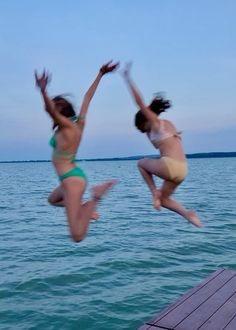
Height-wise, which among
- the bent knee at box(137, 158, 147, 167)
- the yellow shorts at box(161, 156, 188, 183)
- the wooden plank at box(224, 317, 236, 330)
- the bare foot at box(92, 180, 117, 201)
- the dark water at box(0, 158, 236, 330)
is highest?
the yellow shorts at box(161, 156, 188, 183)

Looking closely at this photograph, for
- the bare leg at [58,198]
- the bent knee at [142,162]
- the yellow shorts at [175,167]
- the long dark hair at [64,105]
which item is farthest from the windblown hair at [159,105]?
the bare leg at [58,198]

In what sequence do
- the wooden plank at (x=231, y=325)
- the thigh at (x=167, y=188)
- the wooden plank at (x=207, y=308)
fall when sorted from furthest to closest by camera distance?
the wooden plank at (x=207, y=308) < the wooden plank at (x=231, y=325) < the thigh at (x=167, y=188)

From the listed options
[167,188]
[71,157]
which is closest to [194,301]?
[167,188]

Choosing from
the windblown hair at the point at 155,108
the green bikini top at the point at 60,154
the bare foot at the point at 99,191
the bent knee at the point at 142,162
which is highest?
the windblown hair at the point at 155,108

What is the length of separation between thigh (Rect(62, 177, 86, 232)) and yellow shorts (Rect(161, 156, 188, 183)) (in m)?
1.22

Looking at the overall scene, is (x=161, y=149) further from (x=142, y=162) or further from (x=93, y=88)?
(x=93, y=88)

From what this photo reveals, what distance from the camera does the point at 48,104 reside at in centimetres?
525

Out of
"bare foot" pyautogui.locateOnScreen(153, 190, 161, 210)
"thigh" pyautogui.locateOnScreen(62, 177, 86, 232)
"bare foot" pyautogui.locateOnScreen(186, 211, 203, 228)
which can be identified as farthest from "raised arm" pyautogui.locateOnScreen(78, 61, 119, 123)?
"bare foot" pyautogui.locateOnScreen(186, 211, 203, 228)

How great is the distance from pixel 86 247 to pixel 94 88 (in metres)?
13.6

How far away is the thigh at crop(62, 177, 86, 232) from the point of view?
5.84 metres

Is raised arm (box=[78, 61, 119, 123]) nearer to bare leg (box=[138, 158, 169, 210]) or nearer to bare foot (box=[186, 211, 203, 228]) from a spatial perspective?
bare leg (box=[138, 158, 169, 210])

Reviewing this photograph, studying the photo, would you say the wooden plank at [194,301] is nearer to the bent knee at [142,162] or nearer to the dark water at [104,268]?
the dark water at [104,268]

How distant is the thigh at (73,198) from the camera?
230 inches

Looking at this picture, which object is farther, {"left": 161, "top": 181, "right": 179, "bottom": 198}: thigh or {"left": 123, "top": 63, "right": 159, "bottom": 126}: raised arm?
{"left": 161, "top": 181, "right": 179, "bottom": 198}: thigh
